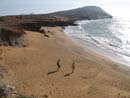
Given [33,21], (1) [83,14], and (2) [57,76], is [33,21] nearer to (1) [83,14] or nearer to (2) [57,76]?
(2) [57,76]

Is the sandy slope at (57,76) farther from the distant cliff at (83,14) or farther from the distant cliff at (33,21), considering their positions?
the distant cliff at (83,14)

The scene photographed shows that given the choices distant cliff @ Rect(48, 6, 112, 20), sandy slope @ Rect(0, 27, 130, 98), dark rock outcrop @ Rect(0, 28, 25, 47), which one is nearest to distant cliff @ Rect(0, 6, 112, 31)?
dark rock outcrop @ Rect(0, 28, 25, 47)

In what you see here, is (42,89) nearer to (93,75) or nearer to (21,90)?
(21,90)

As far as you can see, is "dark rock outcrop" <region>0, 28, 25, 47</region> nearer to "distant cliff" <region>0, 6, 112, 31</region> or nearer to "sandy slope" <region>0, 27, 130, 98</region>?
"sandy slope" <region>0, 27, 130, 98</region>

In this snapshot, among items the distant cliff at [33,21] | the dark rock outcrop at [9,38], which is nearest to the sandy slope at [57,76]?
the dark rock outcrop at [9,38]

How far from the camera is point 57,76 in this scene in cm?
1906

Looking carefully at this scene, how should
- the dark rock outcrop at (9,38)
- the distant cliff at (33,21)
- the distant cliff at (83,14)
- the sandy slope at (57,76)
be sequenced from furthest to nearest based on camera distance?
the distant cliff at (83,14), the distant cliff at (33,21), the dark rock outcrop at (9,38), the sandy slope at (57,76)

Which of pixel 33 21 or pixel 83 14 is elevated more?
pixel 33 21

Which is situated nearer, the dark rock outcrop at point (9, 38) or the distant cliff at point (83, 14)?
the dark rock outcrop at point (9, 38)

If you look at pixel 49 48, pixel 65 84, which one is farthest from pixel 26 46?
pixel 65 84

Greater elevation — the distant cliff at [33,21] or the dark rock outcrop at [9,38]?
the dark rock outcrop at [9,38]

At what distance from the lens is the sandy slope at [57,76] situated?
1627 cm

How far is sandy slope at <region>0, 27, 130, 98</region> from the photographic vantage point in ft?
53.4

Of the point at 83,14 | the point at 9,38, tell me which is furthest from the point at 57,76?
the point at 83,14
